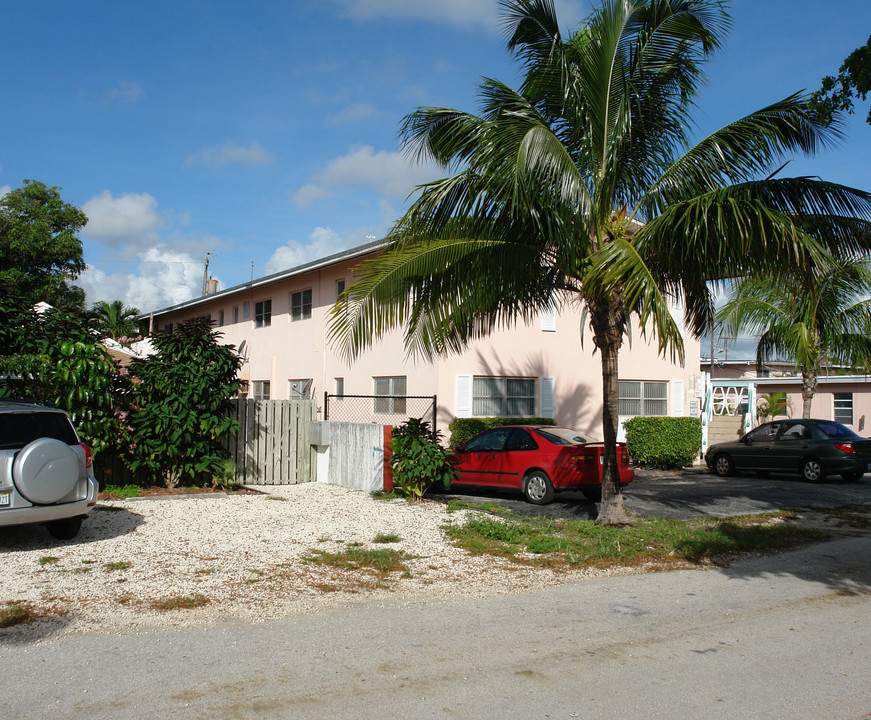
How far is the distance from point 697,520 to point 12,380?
35.0 feet

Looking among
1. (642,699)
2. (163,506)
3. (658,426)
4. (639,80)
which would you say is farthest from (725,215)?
(658,426)

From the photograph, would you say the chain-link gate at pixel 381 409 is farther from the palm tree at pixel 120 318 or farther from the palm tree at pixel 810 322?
the palm tree at pixel 120 318

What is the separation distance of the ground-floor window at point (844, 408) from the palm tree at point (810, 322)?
31.9 feet

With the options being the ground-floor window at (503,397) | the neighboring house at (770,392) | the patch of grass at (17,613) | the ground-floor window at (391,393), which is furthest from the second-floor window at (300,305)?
the patch of grass at (17,613)

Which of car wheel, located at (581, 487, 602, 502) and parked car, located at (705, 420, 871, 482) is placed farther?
parked car, located at (705, 420, 871, 482)

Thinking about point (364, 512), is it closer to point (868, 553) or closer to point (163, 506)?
point (163, 506)

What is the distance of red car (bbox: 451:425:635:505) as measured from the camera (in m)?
13.1

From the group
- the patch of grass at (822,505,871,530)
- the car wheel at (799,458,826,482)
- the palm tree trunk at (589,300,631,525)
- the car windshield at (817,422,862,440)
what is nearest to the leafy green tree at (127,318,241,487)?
the palm tree trunk at (589,300,631,525)

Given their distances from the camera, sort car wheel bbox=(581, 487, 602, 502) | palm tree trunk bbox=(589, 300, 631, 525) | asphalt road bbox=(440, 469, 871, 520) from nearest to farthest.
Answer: palm tree trunk bbox=(589, 300, 631, 525) → asphalt road bbox=(440, 469, 871, 520) → car wheel bbox=(581, 487, 602, 502)

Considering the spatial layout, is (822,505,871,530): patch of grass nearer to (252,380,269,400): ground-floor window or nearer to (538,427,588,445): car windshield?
(538,427,588,445): car windshield

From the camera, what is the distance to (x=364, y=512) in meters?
12.0

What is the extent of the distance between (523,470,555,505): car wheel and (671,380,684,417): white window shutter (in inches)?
408

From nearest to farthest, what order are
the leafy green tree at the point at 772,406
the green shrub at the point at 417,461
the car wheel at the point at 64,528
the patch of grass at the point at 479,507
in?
1. the car wheel at the point at 64,528
2. the patch of grass at the point at 479,507
3. the green shrub at the point at 417,461
4. the leafy green tree at the point at 772,406

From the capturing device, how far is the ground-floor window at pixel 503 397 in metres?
18.8
